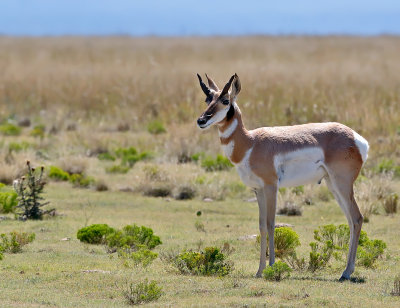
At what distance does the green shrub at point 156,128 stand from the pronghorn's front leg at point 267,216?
12405mm

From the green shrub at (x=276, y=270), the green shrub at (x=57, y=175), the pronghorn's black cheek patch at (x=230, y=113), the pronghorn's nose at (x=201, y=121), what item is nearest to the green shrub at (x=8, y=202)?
the green shrub at (x=57, y=175)

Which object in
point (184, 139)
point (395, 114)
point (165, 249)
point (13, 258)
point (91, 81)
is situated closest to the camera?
point (13, 258)

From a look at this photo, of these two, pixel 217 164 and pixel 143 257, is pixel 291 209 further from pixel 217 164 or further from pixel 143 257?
pixel 143 257

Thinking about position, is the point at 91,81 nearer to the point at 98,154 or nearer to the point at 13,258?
the point at 98,154

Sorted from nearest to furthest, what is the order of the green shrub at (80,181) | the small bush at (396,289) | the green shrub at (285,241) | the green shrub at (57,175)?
the small bush at (396,289), the green shrub at (285,241), the green shrub at (80,181), the green shrub at (57,175)

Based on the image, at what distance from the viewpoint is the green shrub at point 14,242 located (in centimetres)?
996

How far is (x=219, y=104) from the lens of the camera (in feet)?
27.8

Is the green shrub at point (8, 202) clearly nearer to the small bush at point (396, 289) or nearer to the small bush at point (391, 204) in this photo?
A: the small bush at point (391, 204)

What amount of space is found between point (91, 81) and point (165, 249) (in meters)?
19.3

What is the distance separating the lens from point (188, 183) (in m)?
14.9

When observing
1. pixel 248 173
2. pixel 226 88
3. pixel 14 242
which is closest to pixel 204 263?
pixel 248 173

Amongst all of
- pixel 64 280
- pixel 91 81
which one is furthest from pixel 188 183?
pixel 91 81

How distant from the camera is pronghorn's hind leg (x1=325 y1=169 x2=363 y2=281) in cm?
868

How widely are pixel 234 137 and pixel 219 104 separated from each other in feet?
1.44
